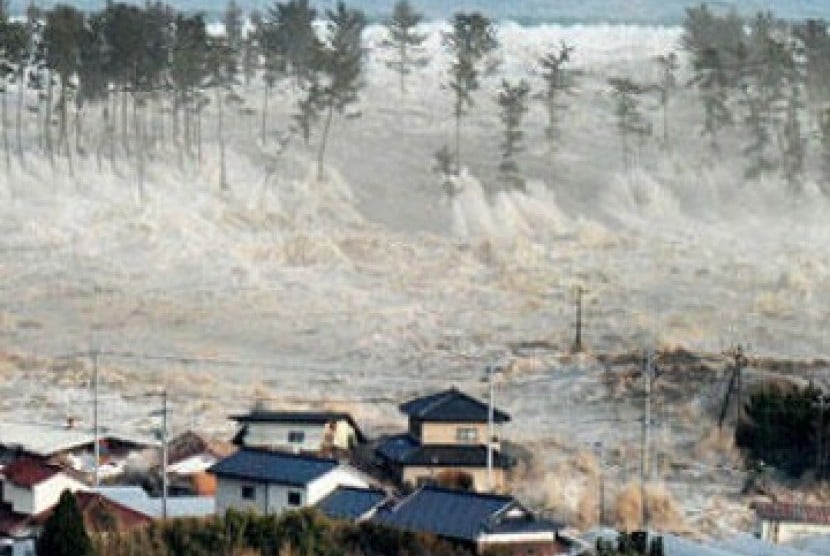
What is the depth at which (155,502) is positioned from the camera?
3055 centimetres

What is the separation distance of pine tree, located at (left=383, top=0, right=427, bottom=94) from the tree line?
12 cm

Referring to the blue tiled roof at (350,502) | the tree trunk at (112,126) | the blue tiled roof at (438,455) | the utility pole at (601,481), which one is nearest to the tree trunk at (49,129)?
the tree trunk at (112,126)

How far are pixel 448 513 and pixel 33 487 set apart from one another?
22.2ft

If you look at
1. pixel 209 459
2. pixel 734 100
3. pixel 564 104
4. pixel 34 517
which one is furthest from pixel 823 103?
pixel 34 517

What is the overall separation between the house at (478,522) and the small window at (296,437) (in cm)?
767

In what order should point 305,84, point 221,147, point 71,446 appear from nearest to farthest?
point 71,446
point 221,147
point 305,84

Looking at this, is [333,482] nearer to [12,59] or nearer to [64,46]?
[64,46]

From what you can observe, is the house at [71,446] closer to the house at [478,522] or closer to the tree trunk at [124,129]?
the house at [478,522]

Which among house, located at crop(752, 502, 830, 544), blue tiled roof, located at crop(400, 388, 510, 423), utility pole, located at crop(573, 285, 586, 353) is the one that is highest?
utility pole, located at crop(573, 285, 586, 353)

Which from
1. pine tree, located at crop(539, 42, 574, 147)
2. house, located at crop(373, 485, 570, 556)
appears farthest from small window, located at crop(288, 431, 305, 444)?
pine tree, located at crop(539, 42, 574, 147)

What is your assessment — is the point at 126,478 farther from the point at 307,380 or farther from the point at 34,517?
the point at 307,380

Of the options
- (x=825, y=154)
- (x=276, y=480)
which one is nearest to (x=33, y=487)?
(x=276, y=480)

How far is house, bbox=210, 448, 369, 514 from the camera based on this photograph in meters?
30.0

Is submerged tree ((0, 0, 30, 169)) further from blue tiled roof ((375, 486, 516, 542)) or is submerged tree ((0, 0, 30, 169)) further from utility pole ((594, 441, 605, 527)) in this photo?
blue tiled roof ((375, 486, 516, 542))
